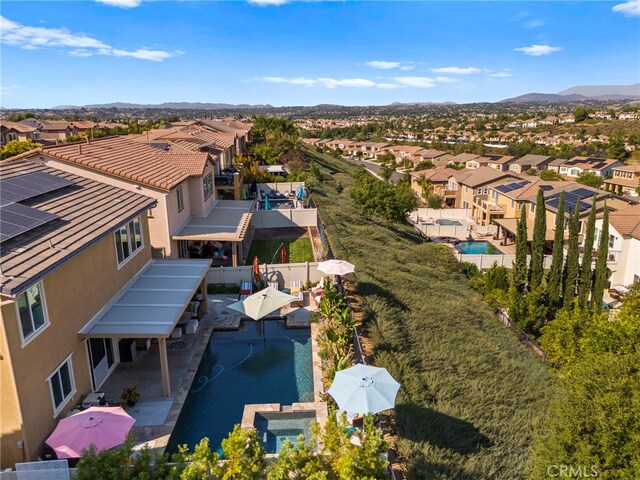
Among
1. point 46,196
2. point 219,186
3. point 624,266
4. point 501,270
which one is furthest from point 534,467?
point 624,266

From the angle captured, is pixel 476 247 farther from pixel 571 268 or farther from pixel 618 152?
pixel 618 152

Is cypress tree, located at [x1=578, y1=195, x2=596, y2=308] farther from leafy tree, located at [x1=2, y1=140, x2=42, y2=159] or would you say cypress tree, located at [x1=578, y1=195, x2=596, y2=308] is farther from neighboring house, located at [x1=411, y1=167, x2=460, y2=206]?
leafy tree, located at [x1=2, y1=140, x2=42, y2=159]

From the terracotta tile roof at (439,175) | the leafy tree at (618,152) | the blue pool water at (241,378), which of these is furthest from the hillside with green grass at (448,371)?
the leafy tree at (618,152)

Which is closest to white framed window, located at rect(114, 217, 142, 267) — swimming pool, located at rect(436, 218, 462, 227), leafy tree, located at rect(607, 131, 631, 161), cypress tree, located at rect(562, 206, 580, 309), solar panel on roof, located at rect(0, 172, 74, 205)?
solar panel on roof, located at rect(0, 172, 74, 205)

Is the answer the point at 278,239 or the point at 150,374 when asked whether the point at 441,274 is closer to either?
the point at 278,239

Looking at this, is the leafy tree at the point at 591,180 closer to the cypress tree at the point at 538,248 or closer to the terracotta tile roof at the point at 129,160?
the cypress tree at the point at 538,248

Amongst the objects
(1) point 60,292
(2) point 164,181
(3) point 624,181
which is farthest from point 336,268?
(3) point 624,181
